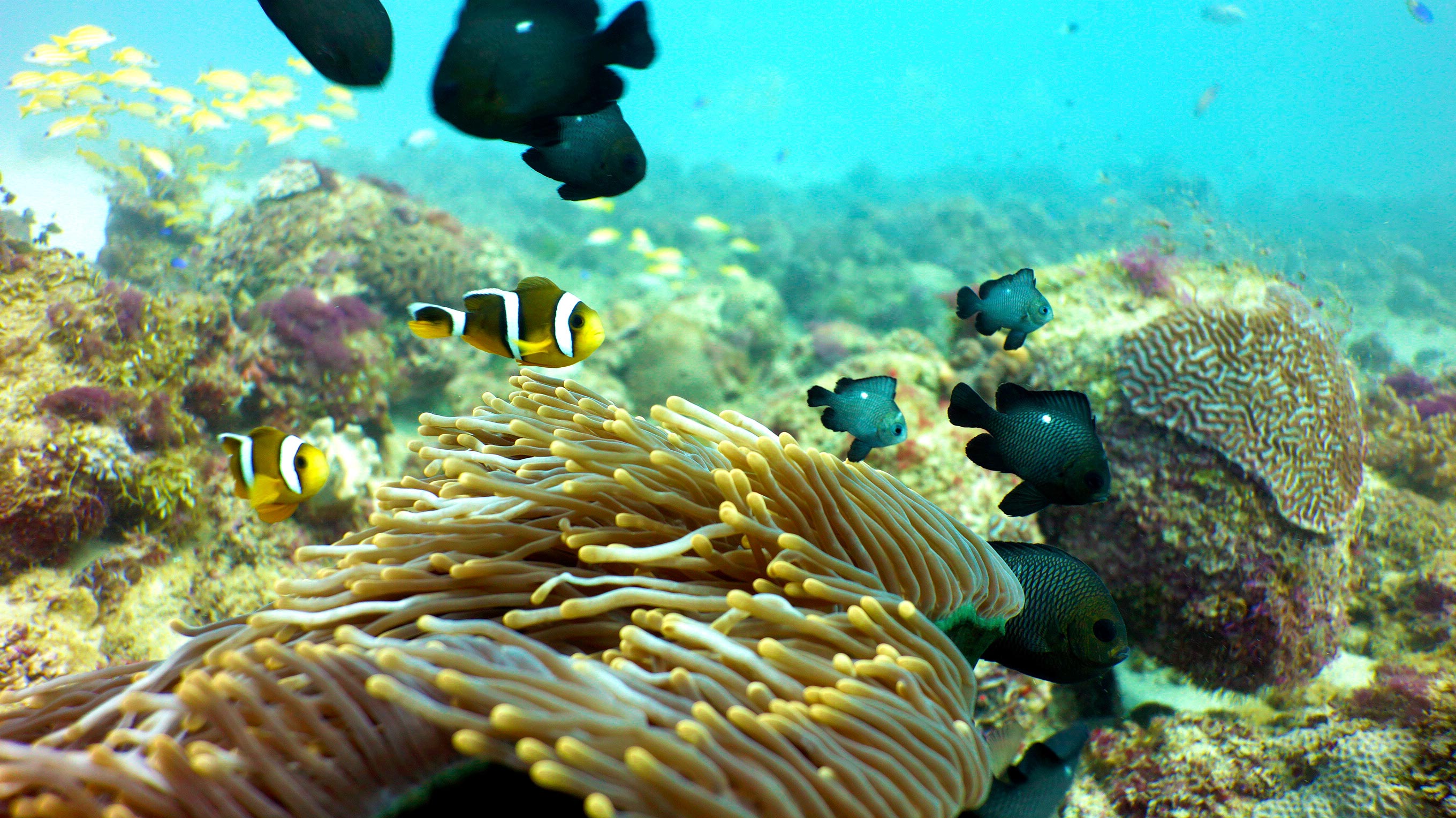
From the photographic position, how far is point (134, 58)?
8906 millimetres

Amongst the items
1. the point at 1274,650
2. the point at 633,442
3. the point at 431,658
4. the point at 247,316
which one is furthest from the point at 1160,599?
the point at 247,316

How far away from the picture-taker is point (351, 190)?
28.7 feet

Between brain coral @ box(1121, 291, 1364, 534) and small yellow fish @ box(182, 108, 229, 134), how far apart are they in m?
13.4

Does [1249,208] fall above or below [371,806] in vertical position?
below

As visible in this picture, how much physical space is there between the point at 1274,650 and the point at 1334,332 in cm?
240

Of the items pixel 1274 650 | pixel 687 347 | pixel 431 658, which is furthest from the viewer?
pixel 687 347

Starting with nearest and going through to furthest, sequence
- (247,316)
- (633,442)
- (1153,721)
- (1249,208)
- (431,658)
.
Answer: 1. (431,658)
2. (633,442)
3. (1153,721)
4. (247,316)
5. (1249,208)

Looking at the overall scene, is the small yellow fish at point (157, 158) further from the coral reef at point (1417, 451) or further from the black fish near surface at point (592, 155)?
the coral reef at point (1417, 451)

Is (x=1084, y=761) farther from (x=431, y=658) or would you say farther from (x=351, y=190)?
(x=351, y=190)

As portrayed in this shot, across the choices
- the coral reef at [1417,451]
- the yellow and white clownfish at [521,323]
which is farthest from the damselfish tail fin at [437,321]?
the coral reef at [1417,451]

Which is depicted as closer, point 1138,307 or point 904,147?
point 1138,307

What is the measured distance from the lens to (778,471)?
5.71ft

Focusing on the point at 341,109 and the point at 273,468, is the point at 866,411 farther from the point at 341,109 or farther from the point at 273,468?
the point at 341,109

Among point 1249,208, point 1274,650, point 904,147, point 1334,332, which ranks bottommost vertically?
point 904,147
